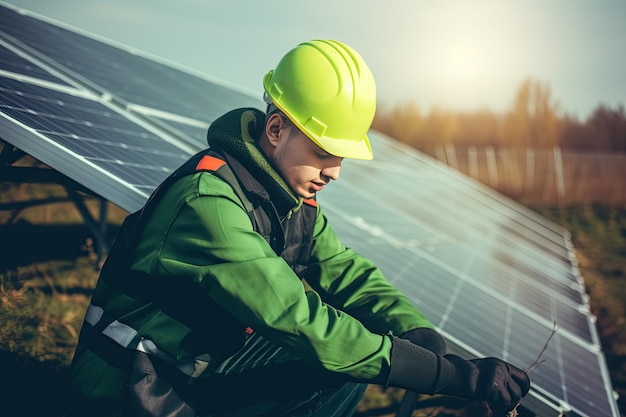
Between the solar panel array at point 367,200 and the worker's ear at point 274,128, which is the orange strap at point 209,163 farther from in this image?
the solar panel array at point 367,200

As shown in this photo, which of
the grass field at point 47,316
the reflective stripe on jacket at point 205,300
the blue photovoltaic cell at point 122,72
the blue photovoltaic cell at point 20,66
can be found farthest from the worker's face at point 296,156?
the blue photovoltaic cell at point 122,72

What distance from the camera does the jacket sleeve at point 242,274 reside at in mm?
2342

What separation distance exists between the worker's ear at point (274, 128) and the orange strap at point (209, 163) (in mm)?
274

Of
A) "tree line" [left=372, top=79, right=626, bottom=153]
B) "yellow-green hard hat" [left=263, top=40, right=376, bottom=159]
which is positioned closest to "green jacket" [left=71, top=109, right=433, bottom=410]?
"yellow-green hard hat" [left=263, top=40, right=376, bottom=159]

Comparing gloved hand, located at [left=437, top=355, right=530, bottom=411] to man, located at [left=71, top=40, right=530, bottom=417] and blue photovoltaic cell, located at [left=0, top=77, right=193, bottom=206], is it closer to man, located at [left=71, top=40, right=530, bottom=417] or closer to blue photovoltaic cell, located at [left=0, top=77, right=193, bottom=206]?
man, located at [left=71, top=40, right=530, bottom=417]

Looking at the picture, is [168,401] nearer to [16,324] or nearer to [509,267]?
[16,324]

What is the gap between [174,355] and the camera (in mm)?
2506

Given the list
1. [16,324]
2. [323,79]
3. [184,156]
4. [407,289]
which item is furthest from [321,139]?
[16,324]

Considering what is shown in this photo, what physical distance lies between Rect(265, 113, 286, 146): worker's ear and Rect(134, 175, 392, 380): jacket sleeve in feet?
1.34

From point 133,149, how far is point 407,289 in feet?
6.58

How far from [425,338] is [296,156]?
1.10 meters

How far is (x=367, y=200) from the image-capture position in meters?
6.41

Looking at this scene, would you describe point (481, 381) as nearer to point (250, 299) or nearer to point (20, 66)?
point (250, 299)

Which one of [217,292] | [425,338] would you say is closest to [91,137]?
[217,292]
